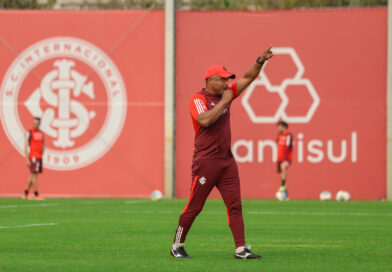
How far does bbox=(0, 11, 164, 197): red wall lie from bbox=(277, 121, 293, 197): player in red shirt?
386cm

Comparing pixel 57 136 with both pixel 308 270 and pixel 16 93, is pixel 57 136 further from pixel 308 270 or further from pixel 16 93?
pixel 308 270

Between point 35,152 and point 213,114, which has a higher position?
point 213,114

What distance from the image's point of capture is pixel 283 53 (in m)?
27.3

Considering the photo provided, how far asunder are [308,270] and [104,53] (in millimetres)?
20105

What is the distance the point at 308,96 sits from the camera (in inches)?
1063

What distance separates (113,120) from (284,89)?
208 inches

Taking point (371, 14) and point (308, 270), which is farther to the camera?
point (371, 14)

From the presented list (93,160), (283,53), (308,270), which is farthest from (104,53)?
(308,270)

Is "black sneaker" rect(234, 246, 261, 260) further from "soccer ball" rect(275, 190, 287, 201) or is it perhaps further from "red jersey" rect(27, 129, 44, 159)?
"red jersey" rect(27, 129, 44, 159)

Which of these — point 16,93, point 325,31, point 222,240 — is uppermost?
point 325,31

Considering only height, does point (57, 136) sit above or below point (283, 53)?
below

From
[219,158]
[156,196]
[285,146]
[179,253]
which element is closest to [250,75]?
[219,158]

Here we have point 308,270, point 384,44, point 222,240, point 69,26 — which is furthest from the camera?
point 69,26

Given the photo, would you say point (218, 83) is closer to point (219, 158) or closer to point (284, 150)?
point (219, 158)
